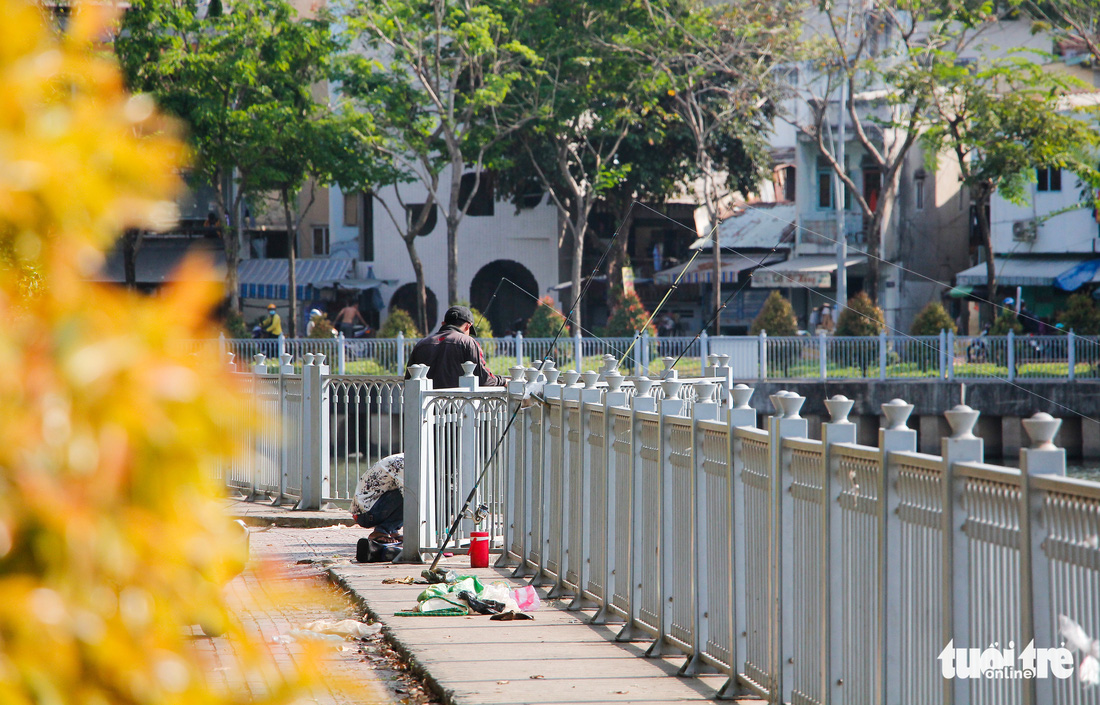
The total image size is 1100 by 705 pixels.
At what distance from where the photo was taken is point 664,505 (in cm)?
603

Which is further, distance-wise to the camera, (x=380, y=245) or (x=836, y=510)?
(x=380, y=245)

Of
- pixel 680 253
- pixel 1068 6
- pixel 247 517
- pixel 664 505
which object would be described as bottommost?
pixel 247 517

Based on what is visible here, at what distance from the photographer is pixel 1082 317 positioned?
2952 cm

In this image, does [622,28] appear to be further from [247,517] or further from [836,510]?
[836,510]

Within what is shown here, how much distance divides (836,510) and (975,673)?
37.2 inches

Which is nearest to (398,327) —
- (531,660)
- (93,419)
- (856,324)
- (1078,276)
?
(856,324)

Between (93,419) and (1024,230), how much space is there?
4170 centimetres

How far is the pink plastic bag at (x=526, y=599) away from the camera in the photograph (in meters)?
7.04

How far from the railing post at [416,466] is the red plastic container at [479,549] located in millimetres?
458

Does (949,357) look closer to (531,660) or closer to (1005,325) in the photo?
(1005,325)

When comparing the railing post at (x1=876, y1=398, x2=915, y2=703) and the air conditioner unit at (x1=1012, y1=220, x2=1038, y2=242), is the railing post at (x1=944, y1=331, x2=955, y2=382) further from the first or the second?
the railing post at (x1=876, y1=398, x2=915, y2=703)

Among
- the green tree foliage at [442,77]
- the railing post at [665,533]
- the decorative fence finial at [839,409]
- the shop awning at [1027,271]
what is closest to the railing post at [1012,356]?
the shop awning at [1027,271]

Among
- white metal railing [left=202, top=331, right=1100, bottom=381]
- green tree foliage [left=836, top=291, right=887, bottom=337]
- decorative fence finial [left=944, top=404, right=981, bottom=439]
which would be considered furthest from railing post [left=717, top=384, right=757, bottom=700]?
green tree foliage [left=836, top=291, right=887, bottom=337]

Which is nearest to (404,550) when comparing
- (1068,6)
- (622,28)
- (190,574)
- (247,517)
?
(247,517)
